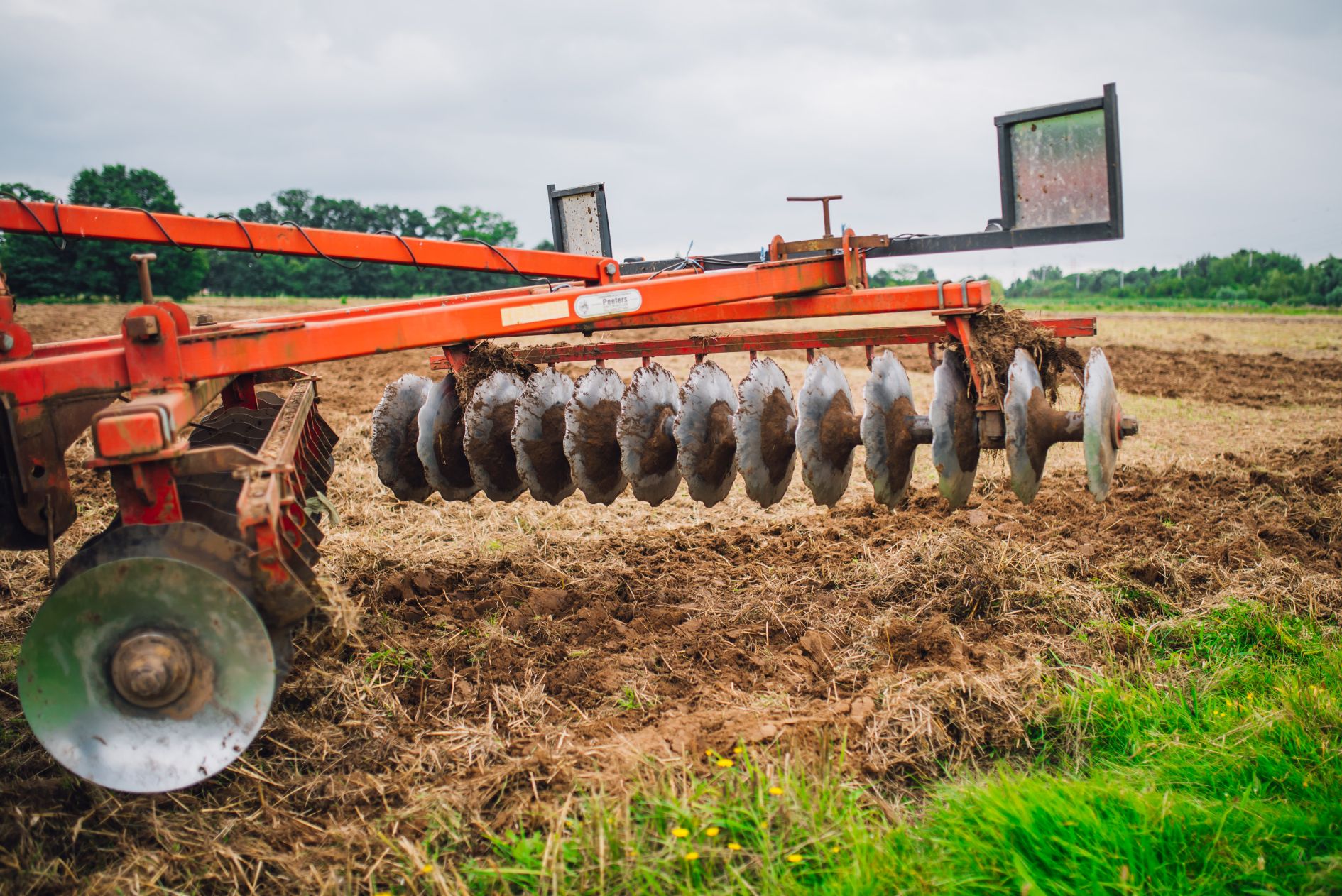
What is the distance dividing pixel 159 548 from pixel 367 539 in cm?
283

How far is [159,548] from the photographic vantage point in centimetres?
264

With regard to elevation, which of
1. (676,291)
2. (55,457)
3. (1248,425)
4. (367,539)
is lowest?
(1248,425)

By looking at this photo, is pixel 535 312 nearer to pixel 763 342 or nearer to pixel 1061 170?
pixel 763 342

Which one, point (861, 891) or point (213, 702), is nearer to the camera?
point (861, 891)

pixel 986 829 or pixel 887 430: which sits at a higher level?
pixel 887 430

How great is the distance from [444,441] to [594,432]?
90 centimetres

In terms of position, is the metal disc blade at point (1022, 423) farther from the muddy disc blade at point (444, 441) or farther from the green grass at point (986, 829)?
the muddy disc blade at point (444, 441)

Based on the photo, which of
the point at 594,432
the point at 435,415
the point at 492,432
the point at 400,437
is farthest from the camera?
the point at 400,437

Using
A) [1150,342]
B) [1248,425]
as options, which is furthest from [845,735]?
[1150,342]

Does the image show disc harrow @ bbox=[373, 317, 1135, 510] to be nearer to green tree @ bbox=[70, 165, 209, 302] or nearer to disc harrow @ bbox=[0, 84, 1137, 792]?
disc harrow @ bbox=[0, 84, 1137, 792]

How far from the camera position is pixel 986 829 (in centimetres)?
249

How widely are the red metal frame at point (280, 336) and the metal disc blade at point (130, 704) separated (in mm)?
204

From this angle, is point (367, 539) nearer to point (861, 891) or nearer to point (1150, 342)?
point (861, 891)

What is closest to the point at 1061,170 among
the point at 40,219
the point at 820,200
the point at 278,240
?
the point at 820,200
